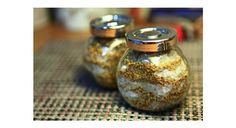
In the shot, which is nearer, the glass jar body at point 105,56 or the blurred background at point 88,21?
the glass jar body at point 105,56

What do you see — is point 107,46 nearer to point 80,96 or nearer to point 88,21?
point 80,96


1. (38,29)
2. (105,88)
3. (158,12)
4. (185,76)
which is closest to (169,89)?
(185,76)

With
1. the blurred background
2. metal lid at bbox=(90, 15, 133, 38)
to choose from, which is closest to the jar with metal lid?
metal lid at bbox=(90, 15, 133, 38)

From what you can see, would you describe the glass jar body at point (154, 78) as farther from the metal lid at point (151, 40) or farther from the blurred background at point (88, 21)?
the blurred background at point (88, 21)

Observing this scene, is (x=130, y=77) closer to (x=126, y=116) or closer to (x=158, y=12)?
(x=126, y=116)

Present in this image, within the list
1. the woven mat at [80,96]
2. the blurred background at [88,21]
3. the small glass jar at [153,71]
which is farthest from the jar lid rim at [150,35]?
the blurred background at [88,21]
